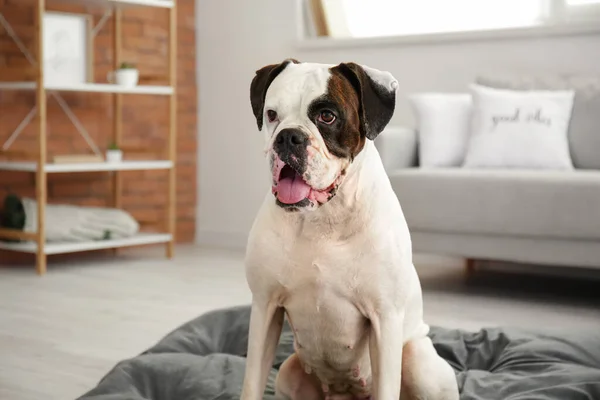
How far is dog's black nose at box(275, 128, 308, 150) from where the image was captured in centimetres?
143

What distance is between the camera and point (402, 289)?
1.57 meters

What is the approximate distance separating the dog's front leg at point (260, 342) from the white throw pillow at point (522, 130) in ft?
7.64

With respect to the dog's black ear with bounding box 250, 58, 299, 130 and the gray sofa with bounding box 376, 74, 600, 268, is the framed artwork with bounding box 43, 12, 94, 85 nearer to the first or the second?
the gray sofa with bounding box 376, 74, 600, 268

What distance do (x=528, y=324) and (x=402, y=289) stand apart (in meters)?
1.63

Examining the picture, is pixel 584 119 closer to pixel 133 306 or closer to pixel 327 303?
pixel 133 306

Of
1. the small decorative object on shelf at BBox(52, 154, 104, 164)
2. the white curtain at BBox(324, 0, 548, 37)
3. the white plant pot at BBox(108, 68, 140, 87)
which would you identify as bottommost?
the small decorative object on shelf at BBox(52, 154, 104, 164)

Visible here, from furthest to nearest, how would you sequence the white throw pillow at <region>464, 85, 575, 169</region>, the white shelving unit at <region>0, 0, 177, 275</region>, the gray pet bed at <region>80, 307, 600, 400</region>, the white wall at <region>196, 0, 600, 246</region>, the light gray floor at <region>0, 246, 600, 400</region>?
the white wall at <region>196, 0, 600, 246</region> → the white shelving unit at <region>0, 0, 177, 275</region> → the white throw pillow at <region>464, 85, 575, 169</region> → the light gray floor at <region>0, 246, 600, 400</region> → the gray pet bed at <region>80, 307, 600, 400</region>

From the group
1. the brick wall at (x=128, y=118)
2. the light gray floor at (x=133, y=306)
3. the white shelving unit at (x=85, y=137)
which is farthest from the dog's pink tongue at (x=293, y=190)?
the brick wall at (x=128, y=118)

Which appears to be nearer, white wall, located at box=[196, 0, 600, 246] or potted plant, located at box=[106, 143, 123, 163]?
potted plant, located at box=[106, 143, 123, 163]

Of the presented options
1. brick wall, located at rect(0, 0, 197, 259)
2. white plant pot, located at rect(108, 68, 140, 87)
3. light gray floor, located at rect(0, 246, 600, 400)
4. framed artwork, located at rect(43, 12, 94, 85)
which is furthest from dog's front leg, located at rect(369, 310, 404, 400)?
white plant pot, located at rect(108, 68, 140, 87)

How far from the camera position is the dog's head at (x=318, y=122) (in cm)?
144

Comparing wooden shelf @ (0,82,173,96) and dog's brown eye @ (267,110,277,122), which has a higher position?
wooden shelf @ (0,82,173,96)

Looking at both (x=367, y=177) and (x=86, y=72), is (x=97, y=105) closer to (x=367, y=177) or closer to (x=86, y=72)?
(x=86, y=72)

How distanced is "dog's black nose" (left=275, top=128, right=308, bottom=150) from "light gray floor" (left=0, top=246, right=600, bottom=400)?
3.42 ft
